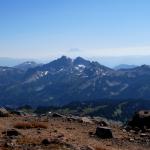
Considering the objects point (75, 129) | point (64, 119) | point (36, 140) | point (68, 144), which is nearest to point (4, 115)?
point (64, 119)

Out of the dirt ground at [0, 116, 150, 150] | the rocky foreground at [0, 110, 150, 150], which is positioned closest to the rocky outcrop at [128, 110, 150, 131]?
the rocky foreground at [0, 110, 150, 150]

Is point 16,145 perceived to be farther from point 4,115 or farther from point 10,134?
point 4,115

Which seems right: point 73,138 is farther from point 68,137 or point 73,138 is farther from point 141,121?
point 141,121

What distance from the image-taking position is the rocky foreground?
2391 cm

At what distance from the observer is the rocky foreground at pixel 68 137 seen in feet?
78.4

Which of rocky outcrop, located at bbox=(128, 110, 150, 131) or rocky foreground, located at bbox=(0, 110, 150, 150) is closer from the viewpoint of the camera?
rocky foreground, located at bbox=(0, 110, 150, 150)

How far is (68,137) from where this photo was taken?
28734 millimetres

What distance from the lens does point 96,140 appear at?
2875cm

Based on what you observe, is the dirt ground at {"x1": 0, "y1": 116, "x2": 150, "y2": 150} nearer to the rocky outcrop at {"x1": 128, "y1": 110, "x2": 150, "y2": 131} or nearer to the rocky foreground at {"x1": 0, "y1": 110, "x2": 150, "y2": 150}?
the rocky foreground at {"x1": 0, "y1": 110, "x2": 150, "y2": 150}

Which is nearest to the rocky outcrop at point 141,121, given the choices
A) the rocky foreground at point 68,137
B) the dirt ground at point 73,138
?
the rocky foreground at point 68,137

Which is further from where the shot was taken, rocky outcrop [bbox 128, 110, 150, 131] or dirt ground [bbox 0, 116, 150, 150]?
rocky outcrop [bbox 128, 110, 150, 131]

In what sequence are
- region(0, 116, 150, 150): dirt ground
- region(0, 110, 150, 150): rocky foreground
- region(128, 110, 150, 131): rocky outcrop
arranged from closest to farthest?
1. region(0, 110, 150, 150): rocky foreground
2. region(0, 116, 150, 150): dirt ground
3. region(128, 110, 150, 131): rocky outcrop

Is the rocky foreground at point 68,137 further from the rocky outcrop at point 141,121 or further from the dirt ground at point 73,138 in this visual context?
the rocky outcrop at point 141,121

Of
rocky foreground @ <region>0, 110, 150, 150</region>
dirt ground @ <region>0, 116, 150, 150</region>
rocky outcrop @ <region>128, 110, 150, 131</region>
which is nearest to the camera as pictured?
rocky foreground @ <region>0, 110, 150, 150</region>
